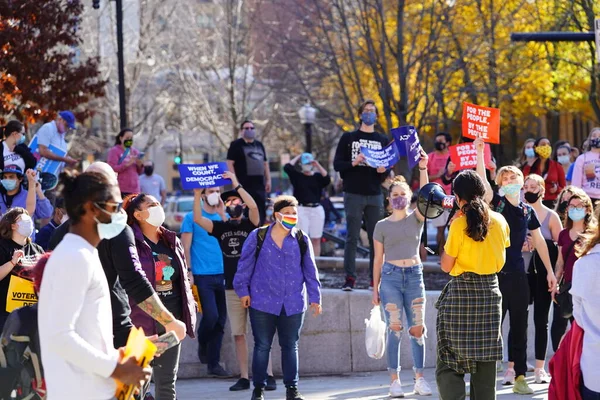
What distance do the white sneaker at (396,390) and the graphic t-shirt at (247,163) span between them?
4604mm

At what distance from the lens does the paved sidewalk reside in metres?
9.85

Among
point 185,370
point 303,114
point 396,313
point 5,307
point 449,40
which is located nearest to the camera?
point 5,307

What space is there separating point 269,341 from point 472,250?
102 inches

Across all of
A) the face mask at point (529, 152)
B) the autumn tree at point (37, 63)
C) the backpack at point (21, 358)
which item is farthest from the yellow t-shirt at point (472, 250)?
the autumn tree at point (37, 63)

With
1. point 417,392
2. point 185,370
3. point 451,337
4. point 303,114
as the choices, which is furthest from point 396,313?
point 303,114

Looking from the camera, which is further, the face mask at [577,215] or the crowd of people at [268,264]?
the face mask at [577,215]

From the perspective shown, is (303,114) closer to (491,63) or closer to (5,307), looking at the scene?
(491,63)

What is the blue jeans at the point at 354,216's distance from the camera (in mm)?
11844

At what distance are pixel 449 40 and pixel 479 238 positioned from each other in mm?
11361

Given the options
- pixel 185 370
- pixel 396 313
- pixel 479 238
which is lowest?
pixel 185 370

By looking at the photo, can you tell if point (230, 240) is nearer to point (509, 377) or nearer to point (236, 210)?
point (236, 210)

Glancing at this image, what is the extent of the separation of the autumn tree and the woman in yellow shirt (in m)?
7.97

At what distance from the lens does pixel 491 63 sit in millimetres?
21062

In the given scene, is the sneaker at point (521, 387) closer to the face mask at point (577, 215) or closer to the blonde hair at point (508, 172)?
the face mask at point (577, 215)
